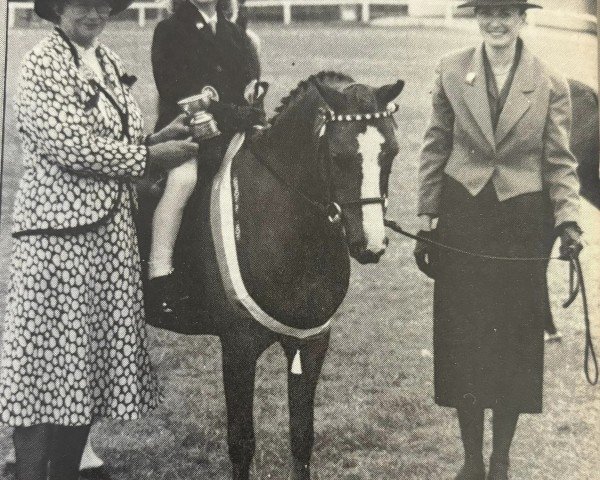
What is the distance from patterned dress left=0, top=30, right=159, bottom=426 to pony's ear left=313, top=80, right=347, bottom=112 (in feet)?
2.13

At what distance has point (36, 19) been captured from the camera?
296 cm

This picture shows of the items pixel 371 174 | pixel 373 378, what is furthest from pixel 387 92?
pixel 373 378

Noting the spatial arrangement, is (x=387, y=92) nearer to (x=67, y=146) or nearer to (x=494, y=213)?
(x=494, y=213)

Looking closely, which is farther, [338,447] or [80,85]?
[338,447]

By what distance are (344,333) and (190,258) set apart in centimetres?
68

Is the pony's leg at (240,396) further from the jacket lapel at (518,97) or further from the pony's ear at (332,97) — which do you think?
the jacket lapel at (518,97)

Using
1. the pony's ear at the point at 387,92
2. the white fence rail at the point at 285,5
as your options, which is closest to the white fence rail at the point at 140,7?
the white fence rail at the point at 285,5

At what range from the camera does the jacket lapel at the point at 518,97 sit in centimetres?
302

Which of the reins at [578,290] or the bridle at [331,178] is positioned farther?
the reins at [578,290]

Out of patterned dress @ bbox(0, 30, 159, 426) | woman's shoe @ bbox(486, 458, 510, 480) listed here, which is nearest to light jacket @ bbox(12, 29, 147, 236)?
patterned dress @ bbox(0, 30, 159, 426)

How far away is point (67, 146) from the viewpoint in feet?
8.78

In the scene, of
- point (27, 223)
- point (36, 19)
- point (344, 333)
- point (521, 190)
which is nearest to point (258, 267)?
point (344, 333)

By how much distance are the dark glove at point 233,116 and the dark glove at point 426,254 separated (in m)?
0.80

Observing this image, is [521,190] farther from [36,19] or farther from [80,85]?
[36,19]
